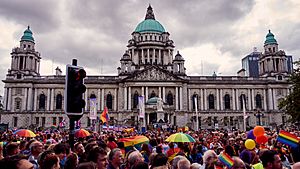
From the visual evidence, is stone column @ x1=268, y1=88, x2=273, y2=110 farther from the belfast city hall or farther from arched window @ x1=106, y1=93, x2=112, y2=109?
arched window @ x1=106, y1=93, x2=112, y2=109

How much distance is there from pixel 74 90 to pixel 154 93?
5868 cm

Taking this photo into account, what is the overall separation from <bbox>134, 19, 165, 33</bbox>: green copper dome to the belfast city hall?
14074mm

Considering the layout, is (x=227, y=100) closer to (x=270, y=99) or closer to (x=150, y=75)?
(x=270, y=99)

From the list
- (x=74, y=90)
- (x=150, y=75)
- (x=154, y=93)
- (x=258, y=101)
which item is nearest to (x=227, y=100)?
(x=258, y=101)

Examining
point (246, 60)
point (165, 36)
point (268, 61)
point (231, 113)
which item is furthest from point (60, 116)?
point (246, 60)

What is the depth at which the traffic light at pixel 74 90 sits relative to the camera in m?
7.34

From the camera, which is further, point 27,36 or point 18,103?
point 27,36

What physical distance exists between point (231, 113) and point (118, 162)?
66.3 meters

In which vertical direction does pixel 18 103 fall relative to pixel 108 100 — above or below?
below

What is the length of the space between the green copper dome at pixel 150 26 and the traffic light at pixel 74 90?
246ft

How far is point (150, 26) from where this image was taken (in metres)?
82.2

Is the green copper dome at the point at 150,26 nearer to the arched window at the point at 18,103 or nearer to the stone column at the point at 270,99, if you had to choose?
the stone column at the point at 270,99

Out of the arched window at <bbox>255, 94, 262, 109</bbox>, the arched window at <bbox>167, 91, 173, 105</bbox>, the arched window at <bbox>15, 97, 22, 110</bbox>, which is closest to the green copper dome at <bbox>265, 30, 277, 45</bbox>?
the arched window at <bbox>255, 94, 262, 109</bbox>

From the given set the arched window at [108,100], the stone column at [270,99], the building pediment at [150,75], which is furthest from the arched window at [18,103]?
the stone column at [270,99]
